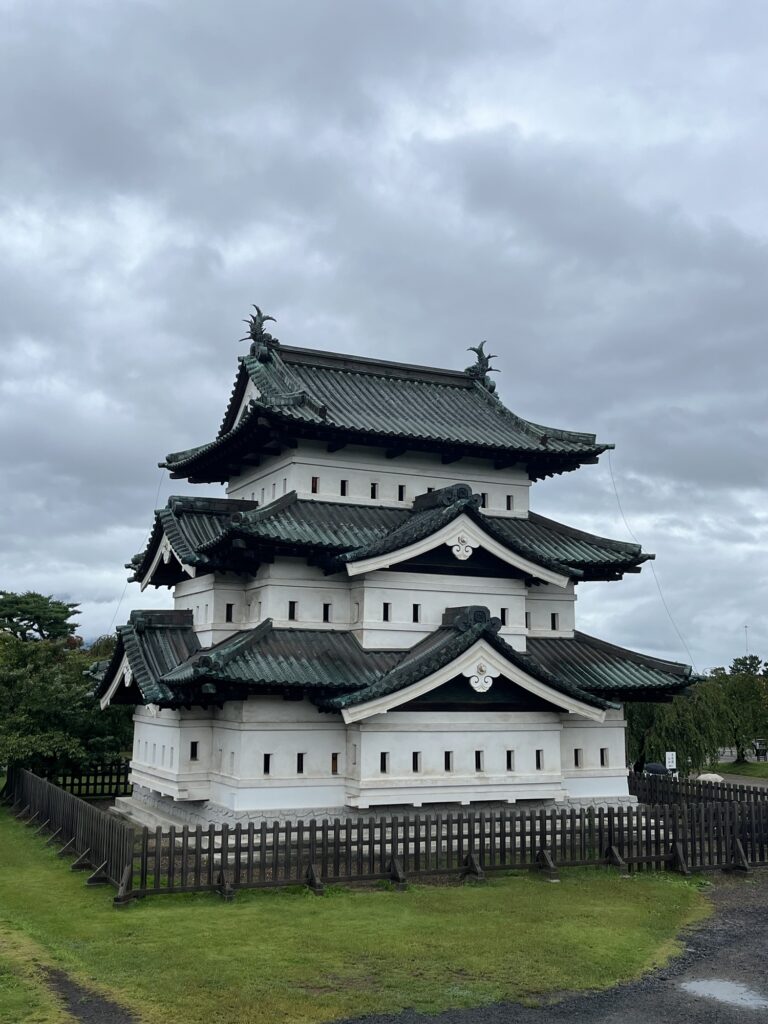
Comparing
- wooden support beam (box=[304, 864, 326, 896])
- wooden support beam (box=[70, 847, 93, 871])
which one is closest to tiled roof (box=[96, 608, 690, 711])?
wooden support beam (box=[70, 847, 93, 871])

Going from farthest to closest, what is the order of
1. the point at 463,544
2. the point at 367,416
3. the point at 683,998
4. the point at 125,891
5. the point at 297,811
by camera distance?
1. the point at 367,416
2. the point at 463,544
3. the point at 297,811
4. the point at 125,891
5. the point at 683,998

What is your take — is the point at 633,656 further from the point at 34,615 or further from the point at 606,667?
the point at 34,615

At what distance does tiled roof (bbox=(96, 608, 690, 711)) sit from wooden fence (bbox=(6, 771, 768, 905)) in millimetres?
3330

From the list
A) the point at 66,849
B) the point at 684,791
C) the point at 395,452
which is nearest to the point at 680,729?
the point at 684,791

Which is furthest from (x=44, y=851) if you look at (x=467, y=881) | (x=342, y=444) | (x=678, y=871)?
(x=678, y=871)

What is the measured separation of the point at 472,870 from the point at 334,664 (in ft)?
21.8

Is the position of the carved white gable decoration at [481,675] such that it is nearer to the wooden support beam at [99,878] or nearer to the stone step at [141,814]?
the stone step at [141,814]

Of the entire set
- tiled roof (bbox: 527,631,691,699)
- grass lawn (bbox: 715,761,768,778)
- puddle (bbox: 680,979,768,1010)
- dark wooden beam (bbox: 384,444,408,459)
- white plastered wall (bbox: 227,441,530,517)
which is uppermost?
dark wooden beam (bbox: 384,444,408,459)

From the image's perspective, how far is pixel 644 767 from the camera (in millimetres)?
51219

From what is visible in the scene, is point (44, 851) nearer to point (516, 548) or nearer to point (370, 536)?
point (370, 536)

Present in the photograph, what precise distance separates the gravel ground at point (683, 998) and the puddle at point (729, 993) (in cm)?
1

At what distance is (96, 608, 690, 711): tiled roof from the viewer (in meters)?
23.4

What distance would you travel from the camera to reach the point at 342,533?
26.9 metres

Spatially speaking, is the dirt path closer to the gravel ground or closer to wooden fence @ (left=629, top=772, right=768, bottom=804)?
the gravel ground
